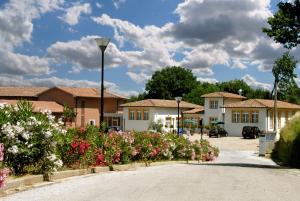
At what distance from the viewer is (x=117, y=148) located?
639 inches

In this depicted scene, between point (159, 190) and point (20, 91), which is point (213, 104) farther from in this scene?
point (159, 190)

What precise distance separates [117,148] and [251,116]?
52966mm

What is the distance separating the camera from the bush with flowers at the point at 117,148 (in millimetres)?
13766

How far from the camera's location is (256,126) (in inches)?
2559

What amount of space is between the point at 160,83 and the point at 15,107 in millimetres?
95979

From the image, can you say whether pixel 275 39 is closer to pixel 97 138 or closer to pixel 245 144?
pixel 97 138

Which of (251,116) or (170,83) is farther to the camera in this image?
(170,83)

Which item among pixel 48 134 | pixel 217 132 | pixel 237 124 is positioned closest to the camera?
pixel 48 134

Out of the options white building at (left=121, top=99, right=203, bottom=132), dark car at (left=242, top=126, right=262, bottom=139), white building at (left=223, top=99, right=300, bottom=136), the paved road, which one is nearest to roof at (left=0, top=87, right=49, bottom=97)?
white building at (left=121, top=99, right=203, bottom=132)

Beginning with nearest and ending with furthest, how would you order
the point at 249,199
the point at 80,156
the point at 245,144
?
1. the point at 249,199
2. the point at 80,156
3. the point at 245,144

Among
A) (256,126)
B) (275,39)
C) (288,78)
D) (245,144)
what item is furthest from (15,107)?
(288,78)

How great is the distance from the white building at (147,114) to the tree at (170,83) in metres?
27.7

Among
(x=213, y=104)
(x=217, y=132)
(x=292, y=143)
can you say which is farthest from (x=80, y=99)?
(x=292, y=143)

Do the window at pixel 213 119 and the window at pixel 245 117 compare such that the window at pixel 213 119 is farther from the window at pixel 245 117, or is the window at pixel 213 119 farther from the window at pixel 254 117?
the window at pixel 254 117
